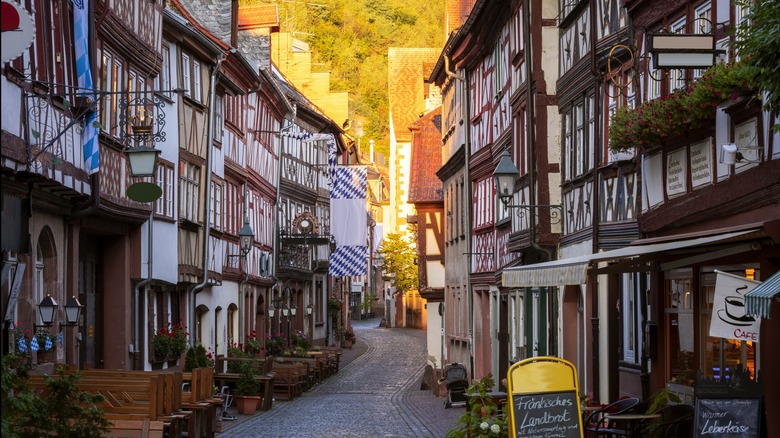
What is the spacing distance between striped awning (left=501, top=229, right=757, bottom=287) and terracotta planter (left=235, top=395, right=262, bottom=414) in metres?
11.2

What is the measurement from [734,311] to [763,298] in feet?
5.66

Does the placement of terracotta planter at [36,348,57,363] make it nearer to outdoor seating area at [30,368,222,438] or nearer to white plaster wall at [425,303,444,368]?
outdoor seating area at [30,368,222,438]

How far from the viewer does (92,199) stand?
61.1ft

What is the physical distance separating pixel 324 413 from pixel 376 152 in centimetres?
9699

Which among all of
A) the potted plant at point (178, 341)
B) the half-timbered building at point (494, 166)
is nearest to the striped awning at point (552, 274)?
the half-timbered building at point (494, 166)

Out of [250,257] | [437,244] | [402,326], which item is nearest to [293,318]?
[437,244]

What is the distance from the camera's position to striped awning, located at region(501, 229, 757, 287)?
10977 millimetres

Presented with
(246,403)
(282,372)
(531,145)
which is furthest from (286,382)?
(531,145)

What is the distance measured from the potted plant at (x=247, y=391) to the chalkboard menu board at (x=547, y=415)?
50.1 ft

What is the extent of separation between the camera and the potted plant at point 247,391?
1027 inches

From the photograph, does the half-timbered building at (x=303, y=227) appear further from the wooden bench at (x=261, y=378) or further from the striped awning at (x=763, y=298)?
the striped awning at (x=763, y=298)

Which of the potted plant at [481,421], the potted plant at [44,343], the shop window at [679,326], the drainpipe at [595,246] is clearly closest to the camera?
the potted plant at [481,421]

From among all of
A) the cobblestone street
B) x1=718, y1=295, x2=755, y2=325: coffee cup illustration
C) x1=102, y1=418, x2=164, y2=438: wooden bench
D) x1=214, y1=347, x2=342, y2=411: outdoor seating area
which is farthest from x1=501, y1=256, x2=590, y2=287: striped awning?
x1=214, y1=347, x2=342, y2=411: outdoor seating area

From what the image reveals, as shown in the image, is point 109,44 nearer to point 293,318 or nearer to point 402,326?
point 293,318
